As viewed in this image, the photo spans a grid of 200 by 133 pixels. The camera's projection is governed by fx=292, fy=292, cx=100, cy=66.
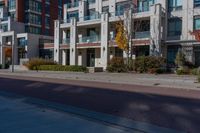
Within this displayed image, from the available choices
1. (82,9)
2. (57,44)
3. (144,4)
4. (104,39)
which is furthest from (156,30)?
(57,44)

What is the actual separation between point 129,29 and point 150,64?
8056mm

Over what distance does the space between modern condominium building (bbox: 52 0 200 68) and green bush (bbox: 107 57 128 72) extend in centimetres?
470

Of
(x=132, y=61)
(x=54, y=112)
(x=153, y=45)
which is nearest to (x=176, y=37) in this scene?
(x=153, y=45)

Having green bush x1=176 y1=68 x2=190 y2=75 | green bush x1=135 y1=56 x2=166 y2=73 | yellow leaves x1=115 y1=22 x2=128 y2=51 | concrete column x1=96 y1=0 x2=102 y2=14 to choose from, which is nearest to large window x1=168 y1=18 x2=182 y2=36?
yellow leaves x1=115 y1=22 x2=128 y2=51

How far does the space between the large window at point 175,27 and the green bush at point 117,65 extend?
8255 mm

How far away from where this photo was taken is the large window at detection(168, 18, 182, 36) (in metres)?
38.5

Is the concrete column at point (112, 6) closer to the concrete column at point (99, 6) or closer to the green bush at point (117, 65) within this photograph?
the concrete column at point (99, 6)

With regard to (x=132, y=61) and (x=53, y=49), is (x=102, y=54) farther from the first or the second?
(x=53, y=49)

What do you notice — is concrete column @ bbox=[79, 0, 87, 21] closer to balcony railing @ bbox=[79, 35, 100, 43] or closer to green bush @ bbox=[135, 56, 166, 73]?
balcony railing @ bbox=[79, 35, 100, 43]

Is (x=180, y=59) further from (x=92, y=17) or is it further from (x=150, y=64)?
(x=92, y=17)

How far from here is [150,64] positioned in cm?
3378

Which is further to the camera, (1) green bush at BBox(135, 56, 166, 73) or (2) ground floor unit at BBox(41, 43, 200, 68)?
(2) ground floor unit at BBox(41, 43, 200, 68)

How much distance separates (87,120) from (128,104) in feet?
12.5

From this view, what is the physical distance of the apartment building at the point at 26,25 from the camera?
2400 inches
